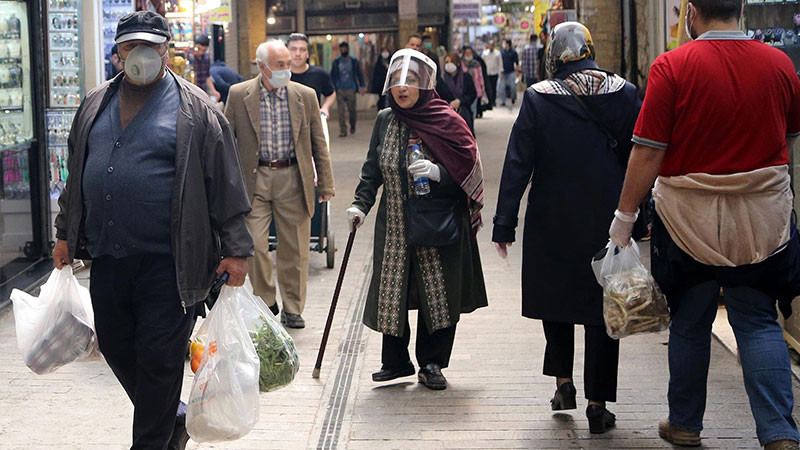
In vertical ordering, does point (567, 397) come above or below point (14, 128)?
below

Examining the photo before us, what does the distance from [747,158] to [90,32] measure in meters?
6.59

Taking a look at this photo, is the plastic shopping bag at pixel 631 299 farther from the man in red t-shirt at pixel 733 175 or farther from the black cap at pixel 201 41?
the black cap at pixel 201 41

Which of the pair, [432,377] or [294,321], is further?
[294,321]

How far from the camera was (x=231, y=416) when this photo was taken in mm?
4242

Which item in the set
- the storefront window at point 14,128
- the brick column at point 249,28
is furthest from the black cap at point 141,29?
the brick column at point 249,28

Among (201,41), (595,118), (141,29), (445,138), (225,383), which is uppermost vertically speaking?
(201,41)

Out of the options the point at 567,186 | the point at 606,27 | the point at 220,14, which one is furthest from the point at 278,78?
the point at 220,14

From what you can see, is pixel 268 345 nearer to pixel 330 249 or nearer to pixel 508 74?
pixel 330 249

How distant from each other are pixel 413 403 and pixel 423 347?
0.43 metres

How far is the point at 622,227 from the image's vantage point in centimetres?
489

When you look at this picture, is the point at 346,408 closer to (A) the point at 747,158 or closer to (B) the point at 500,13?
(A) the point at 747,158

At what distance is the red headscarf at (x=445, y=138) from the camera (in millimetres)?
6066

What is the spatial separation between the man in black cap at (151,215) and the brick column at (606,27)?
9.86 m

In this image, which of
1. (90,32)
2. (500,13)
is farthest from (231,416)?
(500,13)
